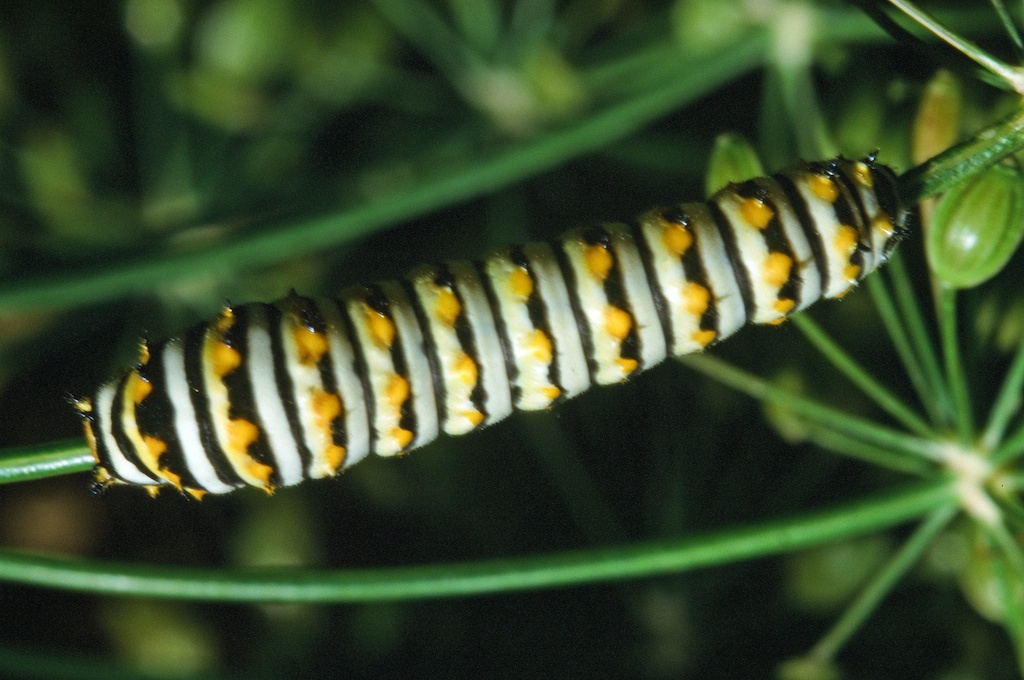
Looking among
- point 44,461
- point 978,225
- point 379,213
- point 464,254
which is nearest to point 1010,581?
point 978,225

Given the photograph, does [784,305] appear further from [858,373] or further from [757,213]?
Result: [858,373]

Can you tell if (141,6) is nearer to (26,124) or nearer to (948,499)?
(26,124)

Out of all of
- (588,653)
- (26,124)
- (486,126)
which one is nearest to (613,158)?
(486,126)

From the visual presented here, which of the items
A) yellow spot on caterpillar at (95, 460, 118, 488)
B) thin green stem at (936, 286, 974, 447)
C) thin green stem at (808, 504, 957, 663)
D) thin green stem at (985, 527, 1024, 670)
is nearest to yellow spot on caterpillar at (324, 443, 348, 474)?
yellow spot on caterpillar at (95, 460, 118, 488)

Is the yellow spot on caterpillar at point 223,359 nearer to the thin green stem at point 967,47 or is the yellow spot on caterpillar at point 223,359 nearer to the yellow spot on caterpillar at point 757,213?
the yellow spot on caterpillar at point 757,213

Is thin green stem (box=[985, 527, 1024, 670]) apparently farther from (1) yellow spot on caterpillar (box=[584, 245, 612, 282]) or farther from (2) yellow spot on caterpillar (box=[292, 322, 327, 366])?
(2) yellow spot on caterpillar (box=[292, 322, 327, 366])

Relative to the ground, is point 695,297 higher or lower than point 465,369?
higher
